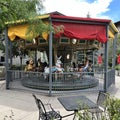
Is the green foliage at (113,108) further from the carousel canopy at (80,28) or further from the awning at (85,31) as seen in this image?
the awning at (85,31)

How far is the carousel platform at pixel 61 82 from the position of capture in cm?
1052

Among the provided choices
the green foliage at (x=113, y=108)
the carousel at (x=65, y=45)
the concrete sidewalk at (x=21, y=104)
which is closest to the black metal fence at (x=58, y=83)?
the carousel at (x=65, y=45)

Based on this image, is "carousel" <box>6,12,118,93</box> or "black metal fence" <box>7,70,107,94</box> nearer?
"carousel" <box>6,12,118,93</box>

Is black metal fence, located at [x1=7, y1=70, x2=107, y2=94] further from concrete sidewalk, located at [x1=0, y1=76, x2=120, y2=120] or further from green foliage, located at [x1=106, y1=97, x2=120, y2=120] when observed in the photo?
green foliage, located at [x1=106, y1=97, x2=120, y2=120]

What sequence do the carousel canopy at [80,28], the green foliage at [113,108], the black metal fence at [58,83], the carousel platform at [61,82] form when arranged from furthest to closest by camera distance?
1. the carousel platform at [61,82]
2. the black metal fence at [58,83]
3. the carousel canopy at [80,28]
4. the green foliage at [113,108]

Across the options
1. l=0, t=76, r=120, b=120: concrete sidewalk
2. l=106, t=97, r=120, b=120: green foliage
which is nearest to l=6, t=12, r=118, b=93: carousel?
l=0, t=76, r=120, b=120: concrete sidewalk

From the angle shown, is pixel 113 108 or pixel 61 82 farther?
pixel 61 82

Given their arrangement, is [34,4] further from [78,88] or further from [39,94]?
[78,88]

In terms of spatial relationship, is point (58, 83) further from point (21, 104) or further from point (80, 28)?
point (80, 28)

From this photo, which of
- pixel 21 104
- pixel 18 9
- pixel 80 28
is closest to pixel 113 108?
pixel 18 9

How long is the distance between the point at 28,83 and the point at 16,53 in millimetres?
9607

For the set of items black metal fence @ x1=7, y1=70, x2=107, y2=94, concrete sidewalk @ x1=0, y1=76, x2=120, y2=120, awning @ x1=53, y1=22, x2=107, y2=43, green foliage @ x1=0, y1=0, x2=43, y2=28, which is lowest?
concrete sidewalk @ x1=0, y1=76, x2=120, y2=120

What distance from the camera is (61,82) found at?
10664 millimetres

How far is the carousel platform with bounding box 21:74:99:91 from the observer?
1052cm
